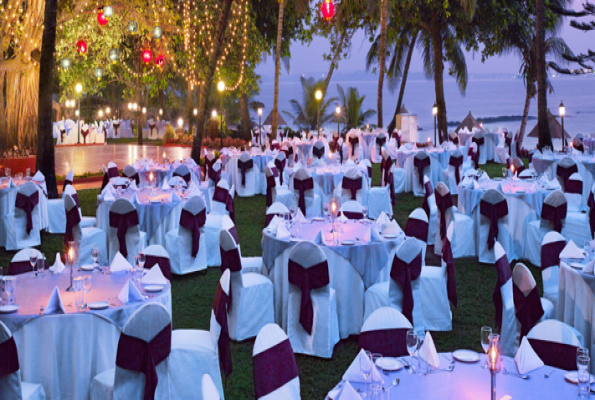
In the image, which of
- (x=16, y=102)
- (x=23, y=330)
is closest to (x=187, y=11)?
(x=16, y=102)

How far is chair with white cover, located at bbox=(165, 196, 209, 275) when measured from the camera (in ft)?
24.2

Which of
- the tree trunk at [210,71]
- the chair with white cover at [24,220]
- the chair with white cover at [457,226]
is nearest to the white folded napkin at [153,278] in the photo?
the chair with white cover at [457,226]

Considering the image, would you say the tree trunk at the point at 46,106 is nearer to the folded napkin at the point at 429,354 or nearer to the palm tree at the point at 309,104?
the folded napkin at the point at 429,354

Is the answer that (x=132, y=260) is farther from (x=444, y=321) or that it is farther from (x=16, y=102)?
(x=16, y=102)

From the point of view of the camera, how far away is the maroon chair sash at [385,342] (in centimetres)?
362

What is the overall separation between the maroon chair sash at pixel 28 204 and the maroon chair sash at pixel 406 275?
17.1 feet

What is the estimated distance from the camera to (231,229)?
6.16 m

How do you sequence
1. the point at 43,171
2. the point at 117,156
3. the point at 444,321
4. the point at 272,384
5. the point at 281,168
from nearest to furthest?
the point at 272,384 → the point at 444,321 → the point at 43,171 → the point at 281,168 → the point at 117,156

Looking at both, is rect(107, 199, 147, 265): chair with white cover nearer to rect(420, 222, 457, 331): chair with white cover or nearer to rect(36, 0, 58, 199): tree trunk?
rect(420, 222, 457, 331): chair with white cover

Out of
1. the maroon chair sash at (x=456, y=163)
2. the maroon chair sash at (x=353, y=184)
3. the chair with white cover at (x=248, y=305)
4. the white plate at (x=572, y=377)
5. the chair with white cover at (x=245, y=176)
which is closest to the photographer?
the white plate at (x=572, y=377)

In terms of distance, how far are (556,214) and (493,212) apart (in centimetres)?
67

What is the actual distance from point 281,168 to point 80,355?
9.15m

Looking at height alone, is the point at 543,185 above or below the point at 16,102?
below

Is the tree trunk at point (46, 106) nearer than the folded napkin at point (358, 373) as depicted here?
No
